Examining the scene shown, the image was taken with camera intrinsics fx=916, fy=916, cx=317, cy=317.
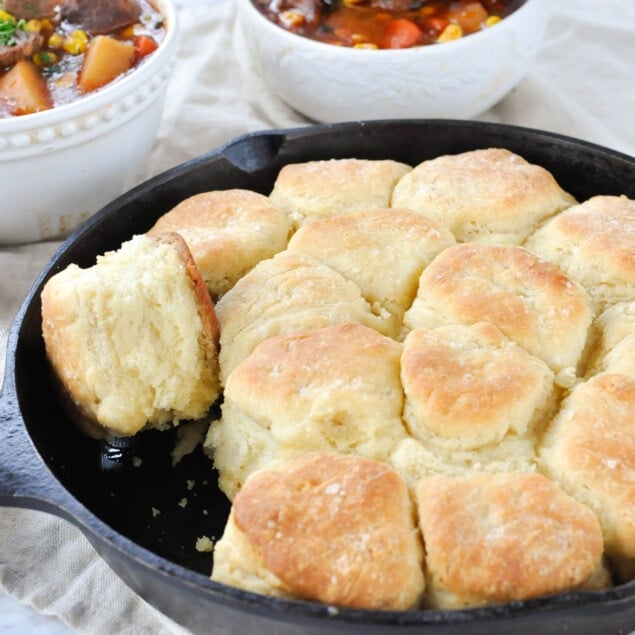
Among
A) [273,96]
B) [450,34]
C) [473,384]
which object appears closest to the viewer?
[473,384]

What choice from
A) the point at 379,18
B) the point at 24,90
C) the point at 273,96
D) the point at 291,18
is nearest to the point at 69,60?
the point at 24,90

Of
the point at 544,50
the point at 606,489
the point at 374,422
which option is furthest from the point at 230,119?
the point at 606,489

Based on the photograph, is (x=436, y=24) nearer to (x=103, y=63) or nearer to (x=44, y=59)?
(x=103, y=63)

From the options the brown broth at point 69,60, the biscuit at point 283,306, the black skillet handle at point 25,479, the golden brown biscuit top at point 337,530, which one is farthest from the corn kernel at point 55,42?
the golden brown biscuit top at point 337,530

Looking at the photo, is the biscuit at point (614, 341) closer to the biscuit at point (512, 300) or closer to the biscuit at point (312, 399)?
the biscuit at point (512, 300)

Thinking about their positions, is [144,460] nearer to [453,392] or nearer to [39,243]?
[453,392]

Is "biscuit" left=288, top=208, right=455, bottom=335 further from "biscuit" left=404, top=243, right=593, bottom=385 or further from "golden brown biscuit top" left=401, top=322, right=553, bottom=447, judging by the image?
"golden brown biscuit top" left=401, top=322, right=553, bottom=447
